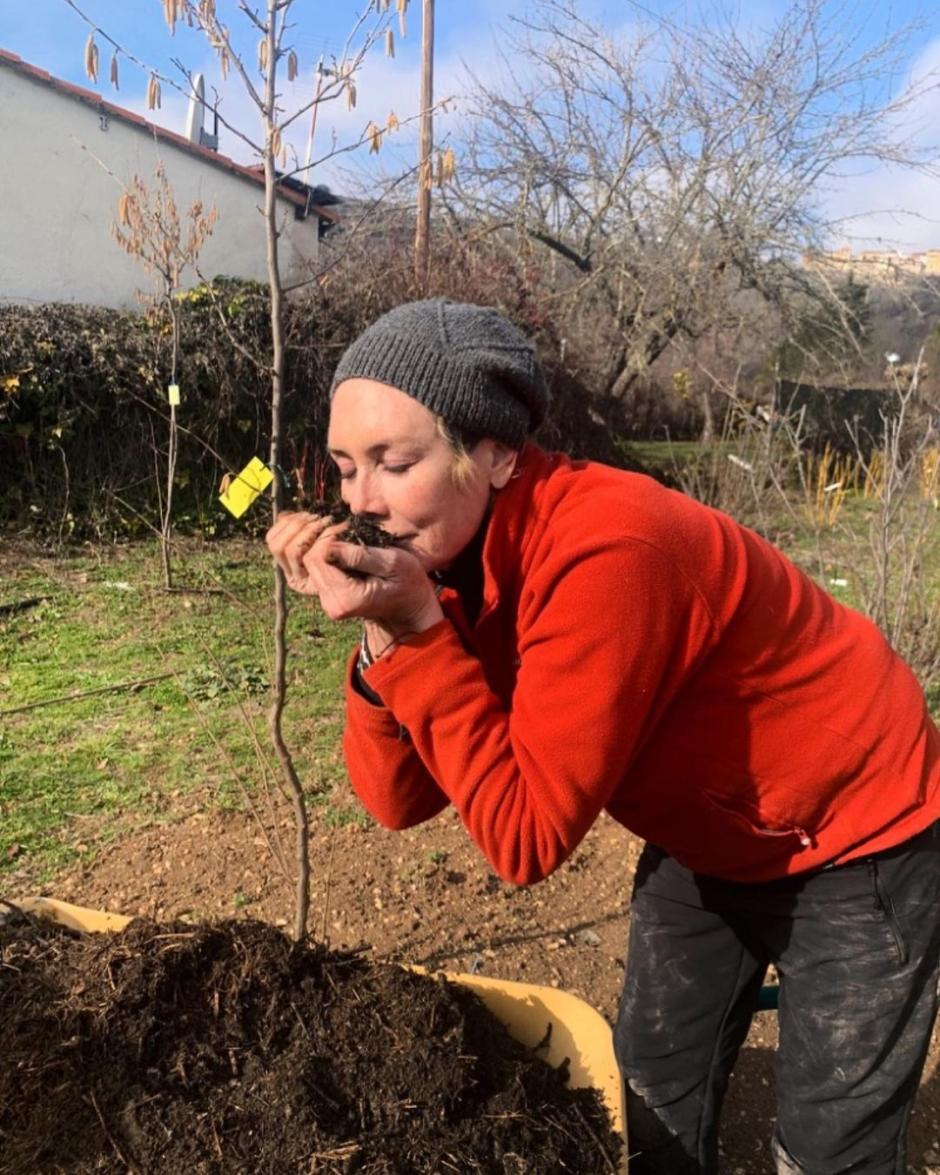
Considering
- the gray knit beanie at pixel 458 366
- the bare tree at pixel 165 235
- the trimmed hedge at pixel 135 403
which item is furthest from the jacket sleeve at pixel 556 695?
the trimmed hedge at pixel 135 403

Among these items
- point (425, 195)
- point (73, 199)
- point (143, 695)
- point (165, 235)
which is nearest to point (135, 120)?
point (73, 199)

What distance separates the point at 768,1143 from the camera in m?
2.14

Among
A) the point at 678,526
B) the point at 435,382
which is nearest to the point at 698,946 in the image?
the point at 678,526

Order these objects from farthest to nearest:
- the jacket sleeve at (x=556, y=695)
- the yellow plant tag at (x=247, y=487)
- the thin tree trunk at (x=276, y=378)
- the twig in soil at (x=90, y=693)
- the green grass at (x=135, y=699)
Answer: the twig in soil at (x=90, y=693), the green grass at (x=135, y=699), the thin tree trunk at (x=276, y=378), the yellow plant tag at (x=247, y=487), the jacket sleeve at (x=556, y=695)

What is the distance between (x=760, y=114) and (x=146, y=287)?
28.4ft

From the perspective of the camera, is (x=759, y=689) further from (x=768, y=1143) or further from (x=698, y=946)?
(x=768, y=1143)

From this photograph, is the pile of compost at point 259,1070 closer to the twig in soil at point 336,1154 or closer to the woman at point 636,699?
the twig in soil at point 336,1154

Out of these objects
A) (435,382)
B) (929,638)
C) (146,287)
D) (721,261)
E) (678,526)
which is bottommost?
(929,638)

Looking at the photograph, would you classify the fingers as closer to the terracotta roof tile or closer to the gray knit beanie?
the gray knit beanie

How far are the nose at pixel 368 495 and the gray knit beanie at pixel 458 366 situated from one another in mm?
132

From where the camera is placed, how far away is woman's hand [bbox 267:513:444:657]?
1105 millimetres

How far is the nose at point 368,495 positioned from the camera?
127 cm

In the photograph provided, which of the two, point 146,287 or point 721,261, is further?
point 146,287

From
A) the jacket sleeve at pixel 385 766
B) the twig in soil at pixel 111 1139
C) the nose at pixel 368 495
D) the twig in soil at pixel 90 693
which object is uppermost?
the nose at pixel 368 495
